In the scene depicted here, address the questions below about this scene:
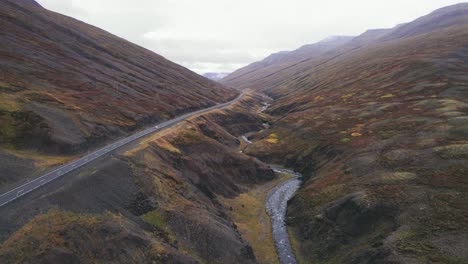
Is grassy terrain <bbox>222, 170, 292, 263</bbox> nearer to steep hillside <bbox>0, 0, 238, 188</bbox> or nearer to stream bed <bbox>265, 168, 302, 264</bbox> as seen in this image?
stream bed <bbox>265, 168, 302, 264</bbox>

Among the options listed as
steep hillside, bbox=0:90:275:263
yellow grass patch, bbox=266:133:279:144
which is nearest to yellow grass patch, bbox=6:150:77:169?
steep hillside, bbox=0:90:275:263

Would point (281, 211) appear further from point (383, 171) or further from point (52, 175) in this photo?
point (52, 175)

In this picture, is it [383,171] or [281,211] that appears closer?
[383,171]

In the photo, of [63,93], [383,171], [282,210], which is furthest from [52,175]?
[383,171]

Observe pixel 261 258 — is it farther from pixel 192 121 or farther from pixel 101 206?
pixel 192 121

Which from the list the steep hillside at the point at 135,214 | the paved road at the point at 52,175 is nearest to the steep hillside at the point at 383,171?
the steep hillside at the point at 135,214

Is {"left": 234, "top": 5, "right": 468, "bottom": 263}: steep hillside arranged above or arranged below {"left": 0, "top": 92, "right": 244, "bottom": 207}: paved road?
below

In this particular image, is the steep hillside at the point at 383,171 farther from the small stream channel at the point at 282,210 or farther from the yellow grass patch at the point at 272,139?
the small stream channel at the point at 282,210
